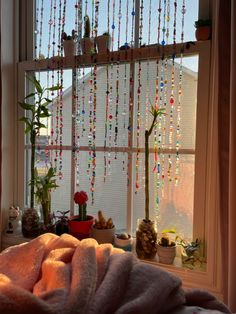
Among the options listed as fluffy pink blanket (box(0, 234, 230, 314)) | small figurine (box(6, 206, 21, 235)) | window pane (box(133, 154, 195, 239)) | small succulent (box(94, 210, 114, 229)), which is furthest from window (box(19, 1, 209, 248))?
fluffy pink blanket (box(0, 234, 230, 314))

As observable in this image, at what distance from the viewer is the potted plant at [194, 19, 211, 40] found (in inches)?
48.4

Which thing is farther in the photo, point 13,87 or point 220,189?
point 13,87

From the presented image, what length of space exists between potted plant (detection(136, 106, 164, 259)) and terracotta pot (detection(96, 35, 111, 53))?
1.47ft

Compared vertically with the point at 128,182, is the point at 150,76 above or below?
above

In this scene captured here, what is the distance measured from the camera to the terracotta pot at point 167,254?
1.29m

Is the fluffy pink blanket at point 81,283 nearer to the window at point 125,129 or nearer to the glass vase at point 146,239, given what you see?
the glass vase at point 146,239

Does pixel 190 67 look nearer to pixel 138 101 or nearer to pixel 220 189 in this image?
pixel 138 101

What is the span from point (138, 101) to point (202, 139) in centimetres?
41

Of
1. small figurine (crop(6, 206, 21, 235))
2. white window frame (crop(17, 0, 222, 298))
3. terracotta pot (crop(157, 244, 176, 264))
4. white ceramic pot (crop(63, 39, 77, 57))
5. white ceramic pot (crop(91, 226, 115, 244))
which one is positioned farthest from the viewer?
small figurine (crop(6, 206, 21, 235))

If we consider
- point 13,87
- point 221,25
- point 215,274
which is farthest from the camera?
point 13,87

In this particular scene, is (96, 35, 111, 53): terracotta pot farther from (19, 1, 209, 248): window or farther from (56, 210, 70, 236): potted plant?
(56, 210, 70, 236): potted plant

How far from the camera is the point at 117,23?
148cm

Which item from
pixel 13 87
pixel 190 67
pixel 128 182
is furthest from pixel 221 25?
pixel 13 87

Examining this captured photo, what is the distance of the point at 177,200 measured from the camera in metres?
1.38
